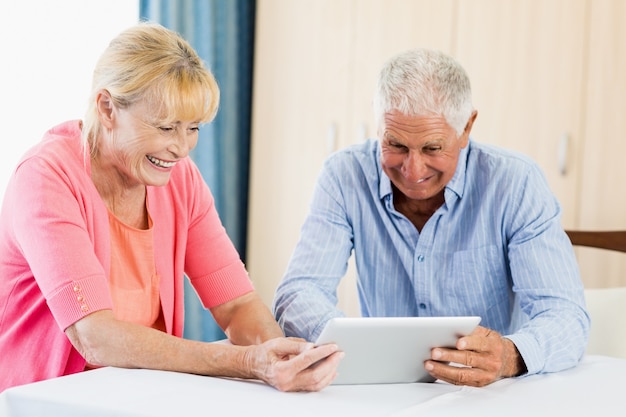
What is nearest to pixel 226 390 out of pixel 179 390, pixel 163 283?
pixel 179 390

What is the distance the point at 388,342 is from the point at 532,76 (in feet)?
6.90

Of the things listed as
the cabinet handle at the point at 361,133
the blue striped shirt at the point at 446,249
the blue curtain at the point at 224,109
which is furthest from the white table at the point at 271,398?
the blue curtain at the point at 224,109

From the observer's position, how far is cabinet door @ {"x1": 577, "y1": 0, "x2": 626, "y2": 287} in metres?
3.06

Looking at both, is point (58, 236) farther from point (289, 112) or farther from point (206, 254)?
point (289, 112)

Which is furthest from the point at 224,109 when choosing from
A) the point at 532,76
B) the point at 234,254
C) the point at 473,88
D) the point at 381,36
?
the point at 234,254

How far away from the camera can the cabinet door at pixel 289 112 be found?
3625mm

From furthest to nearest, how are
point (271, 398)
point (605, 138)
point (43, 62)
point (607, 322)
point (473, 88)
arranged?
point (473, 88), point (605, 138), point (43, 62), point (607, 322), point (271, 398)

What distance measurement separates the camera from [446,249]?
1970 millimetres

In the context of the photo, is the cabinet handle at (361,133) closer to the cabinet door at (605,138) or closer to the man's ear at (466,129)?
the cabinet door at (605,138)

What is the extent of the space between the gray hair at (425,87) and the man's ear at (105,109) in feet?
1.86

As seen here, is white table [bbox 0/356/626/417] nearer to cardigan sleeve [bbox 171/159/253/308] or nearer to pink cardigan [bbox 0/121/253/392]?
pink cardigan [bbox 0/121/253/392]

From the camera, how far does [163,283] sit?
179 cm

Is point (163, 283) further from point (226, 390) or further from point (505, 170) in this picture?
point (505, 170)

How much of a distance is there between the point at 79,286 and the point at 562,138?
216 centimetres
